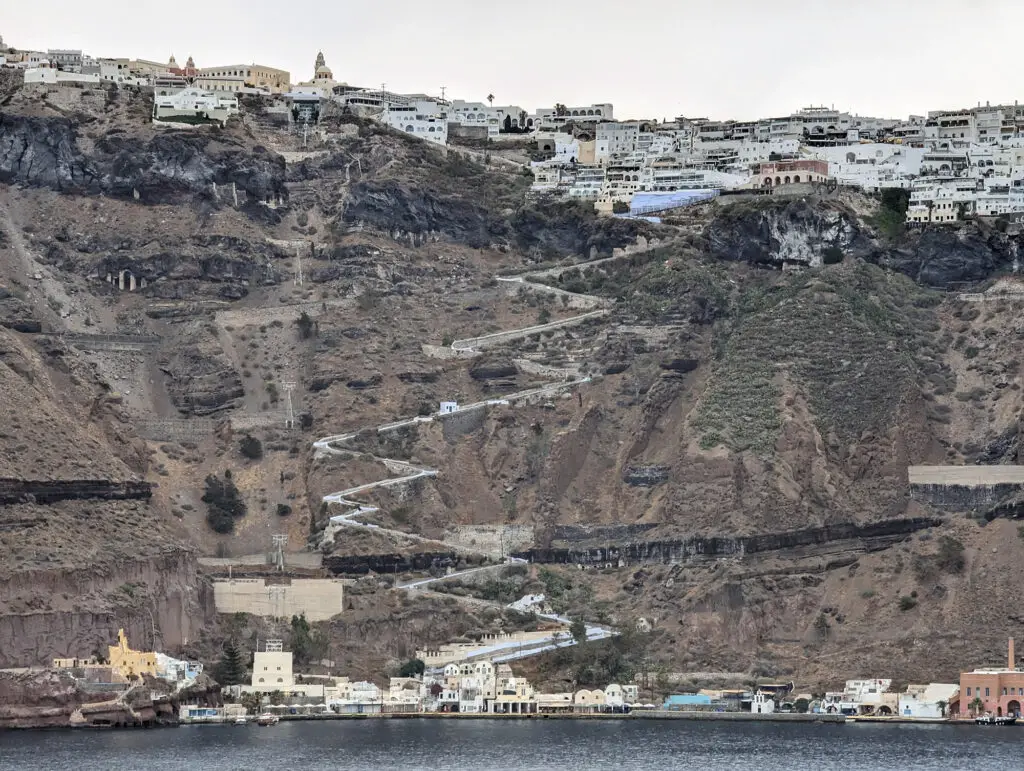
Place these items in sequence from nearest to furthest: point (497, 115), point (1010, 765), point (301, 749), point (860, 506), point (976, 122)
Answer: point (1010, 765), point (301, 749), point (860, 506), point (976, 122), point (497, 115)

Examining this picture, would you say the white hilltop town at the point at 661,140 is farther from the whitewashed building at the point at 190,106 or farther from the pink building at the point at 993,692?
the pink building at the point at 993,692

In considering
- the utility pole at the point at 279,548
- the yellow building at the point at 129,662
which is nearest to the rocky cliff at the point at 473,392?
the utility pole at the point at 279,548

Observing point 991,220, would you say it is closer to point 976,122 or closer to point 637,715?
point 976,122

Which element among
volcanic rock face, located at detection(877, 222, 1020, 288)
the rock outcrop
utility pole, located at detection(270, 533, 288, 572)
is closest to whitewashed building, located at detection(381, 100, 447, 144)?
volcanic rock face, located at detection(877, 222, 1020, 288)

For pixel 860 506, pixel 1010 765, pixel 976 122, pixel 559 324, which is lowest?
pixel 1010 765

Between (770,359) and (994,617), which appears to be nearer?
(994,617)

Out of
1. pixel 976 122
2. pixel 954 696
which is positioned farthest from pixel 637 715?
pixel 976 122

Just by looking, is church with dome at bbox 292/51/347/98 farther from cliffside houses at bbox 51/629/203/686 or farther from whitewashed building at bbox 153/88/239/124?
cliffside houses at bbox 51/629/203/686
